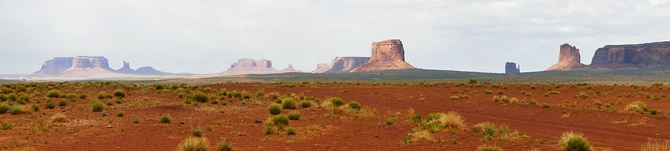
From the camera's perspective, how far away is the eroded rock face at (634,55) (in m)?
162

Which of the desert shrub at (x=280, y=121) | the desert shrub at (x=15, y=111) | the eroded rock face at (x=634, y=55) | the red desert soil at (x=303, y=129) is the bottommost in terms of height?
the red desert soil at (x=303, y=129)

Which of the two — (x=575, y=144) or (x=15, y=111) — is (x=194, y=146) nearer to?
(x=575, y=144)

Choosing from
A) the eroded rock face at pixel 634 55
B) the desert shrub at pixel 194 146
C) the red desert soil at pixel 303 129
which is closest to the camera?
the desert shrub at pixel 194 146

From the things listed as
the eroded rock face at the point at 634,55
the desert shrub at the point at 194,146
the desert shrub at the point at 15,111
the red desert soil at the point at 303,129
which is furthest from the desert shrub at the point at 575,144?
the eroded rock face at the point at 634,55

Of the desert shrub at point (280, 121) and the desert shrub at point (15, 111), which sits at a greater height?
the desert shrub at point (15, 111)

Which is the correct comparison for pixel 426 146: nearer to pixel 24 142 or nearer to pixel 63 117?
pixel 24 142

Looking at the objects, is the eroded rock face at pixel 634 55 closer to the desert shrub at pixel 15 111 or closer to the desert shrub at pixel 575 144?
the desert shrub at pixel 575 144

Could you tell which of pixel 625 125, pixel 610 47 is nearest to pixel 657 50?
pixel 610 47

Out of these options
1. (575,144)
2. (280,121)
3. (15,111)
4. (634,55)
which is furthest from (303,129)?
(634,55)

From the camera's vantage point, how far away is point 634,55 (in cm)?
17375

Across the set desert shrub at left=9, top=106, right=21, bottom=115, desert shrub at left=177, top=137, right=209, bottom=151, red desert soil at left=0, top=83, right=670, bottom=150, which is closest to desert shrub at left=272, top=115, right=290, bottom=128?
red desert soil at left=0, top=83, right=670, bottom=150

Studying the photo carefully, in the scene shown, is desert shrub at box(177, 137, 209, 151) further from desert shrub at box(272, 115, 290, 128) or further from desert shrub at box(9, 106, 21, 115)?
desert shrub at box(9, 106, 21, 115)

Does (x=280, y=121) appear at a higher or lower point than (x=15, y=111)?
lower

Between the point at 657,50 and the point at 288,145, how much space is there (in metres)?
183
